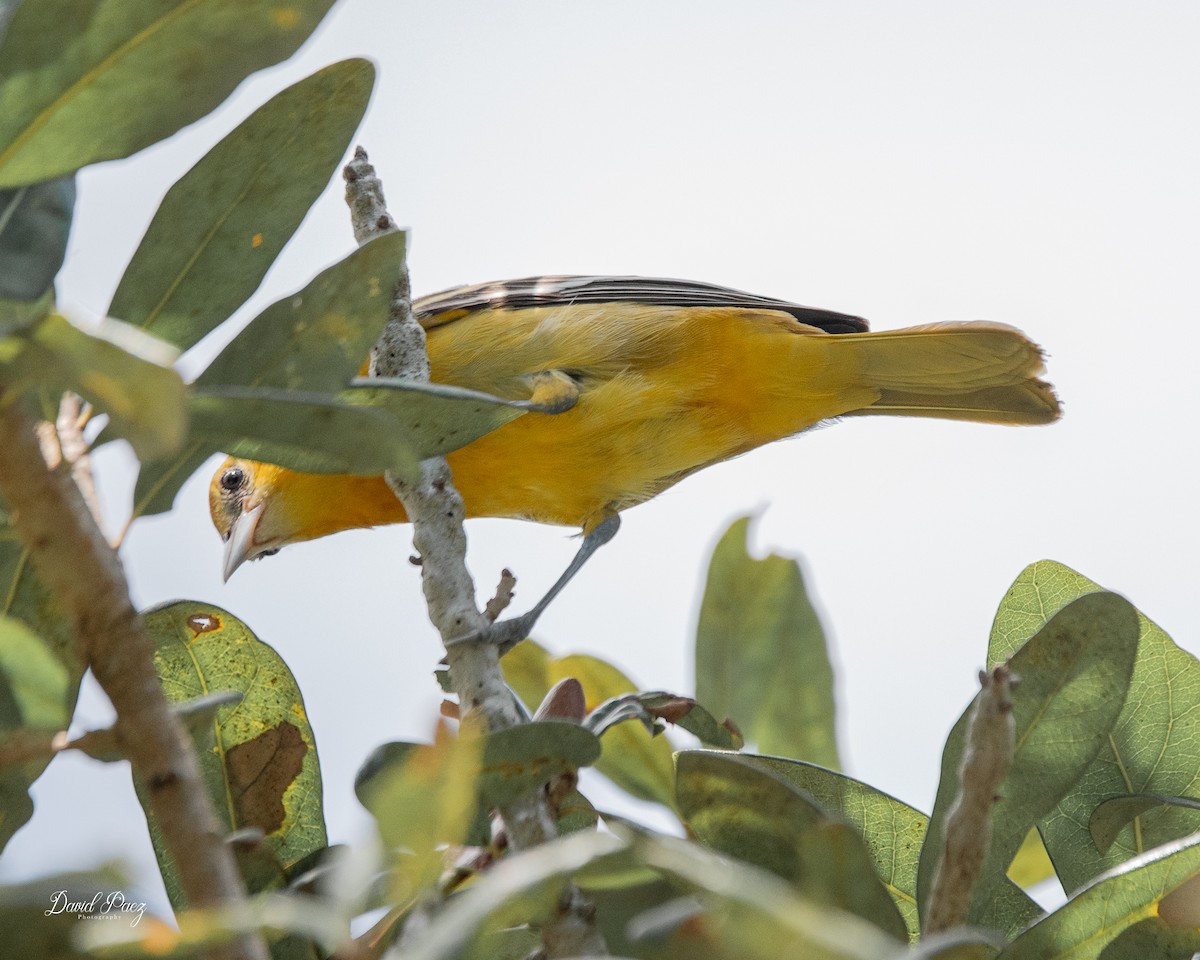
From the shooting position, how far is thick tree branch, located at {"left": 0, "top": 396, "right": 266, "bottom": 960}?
1021 mm

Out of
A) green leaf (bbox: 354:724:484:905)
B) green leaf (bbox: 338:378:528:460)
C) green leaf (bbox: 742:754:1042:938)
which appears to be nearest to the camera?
green leaf (bbox: 354:724:484:905)

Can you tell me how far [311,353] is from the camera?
1.34 meters

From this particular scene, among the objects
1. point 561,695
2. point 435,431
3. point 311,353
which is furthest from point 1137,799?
point 311,353

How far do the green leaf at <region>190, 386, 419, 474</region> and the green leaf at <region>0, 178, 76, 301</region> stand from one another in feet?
1.08

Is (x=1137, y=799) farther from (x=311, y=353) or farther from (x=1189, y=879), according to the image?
(x=311, y=353)

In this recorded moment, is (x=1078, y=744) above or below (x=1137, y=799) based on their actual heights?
above

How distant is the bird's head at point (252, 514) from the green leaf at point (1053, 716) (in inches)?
114

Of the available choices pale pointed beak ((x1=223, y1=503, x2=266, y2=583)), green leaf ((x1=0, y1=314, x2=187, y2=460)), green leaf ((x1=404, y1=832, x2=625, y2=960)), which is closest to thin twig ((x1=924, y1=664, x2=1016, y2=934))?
green leaf ((x1=404, y1=832, x2=625, y2=960))

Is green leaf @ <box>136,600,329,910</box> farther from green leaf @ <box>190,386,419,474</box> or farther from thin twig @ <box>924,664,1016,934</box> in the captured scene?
thin twig @ <box>924,664,1016,934</box>

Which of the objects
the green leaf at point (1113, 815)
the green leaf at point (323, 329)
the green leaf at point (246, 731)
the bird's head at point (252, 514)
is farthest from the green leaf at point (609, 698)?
the bird's head at point (252, 514)

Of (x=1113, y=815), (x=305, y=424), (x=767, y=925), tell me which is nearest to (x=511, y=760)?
(x=305, y=424)

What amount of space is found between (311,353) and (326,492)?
2582mm

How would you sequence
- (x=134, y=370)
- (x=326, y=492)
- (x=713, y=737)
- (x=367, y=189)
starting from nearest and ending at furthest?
(x=134, y=370) < (x=713, y=737) < (x=367, y=189) < (x=326, y=492)

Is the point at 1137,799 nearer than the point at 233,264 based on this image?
No
